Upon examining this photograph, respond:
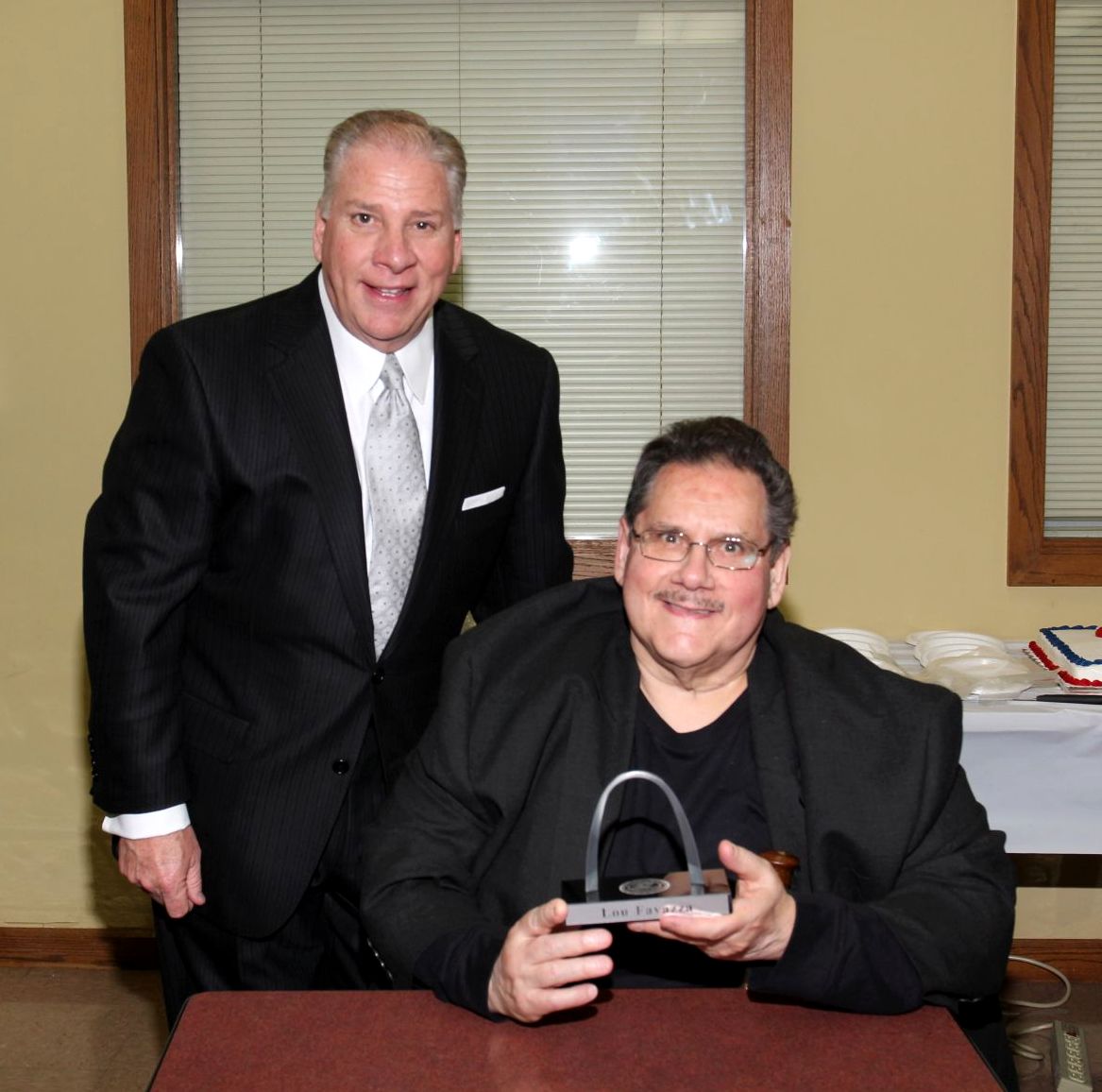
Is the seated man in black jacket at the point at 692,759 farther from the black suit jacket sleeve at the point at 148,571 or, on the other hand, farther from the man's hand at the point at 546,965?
the black suit jacket sleeve at the point at 148,571

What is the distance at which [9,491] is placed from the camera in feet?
12.9

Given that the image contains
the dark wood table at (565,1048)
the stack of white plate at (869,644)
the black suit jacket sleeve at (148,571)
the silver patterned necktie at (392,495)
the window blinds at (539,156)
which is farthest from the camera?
the window blinds at (539,156)

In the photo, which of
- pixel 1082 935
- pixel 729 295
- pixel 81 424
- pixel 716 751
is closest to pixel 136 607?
pixel 716 751

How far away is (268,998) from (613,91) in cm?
286

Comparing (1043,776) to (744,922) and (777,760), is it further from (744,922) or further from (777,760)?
(744,922)

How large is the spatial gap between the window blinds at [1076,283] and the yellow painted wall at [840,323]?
147 mm

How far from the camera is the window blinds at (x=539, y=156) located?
3814 mm

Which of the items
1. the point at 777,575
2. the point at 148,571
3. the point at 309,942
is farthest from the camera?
the point at 309,942

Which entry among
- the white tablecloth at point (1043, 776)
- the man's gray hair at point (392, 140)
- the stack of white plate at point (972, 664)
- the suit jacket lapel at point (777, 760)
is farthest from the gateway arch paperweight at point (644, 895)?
the stack of white plate at point (972, 664)

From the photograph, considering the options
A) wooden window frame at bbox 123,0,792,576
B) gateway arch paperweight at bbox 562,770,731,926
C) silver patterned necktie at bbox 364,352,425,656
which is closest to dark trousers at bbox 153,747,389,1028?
silver patterned necktie at bbox 364,352,425,656

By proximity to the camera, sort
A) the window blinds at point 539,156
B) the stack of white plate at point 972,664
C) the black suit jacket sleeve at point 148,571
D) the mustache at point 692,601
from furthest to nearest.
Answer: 1. the window blinds at point 539,156
2. the stack of white plate at point 972,664
3. the black suit jacket sleeve at point 148,571
4. the mustache at point 692,601

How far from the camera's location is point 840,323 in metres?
3.79

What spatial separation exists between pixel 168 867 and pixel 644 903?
107 centimetres

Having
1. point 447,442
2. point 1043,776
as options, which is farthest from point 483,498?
point 1043,776
